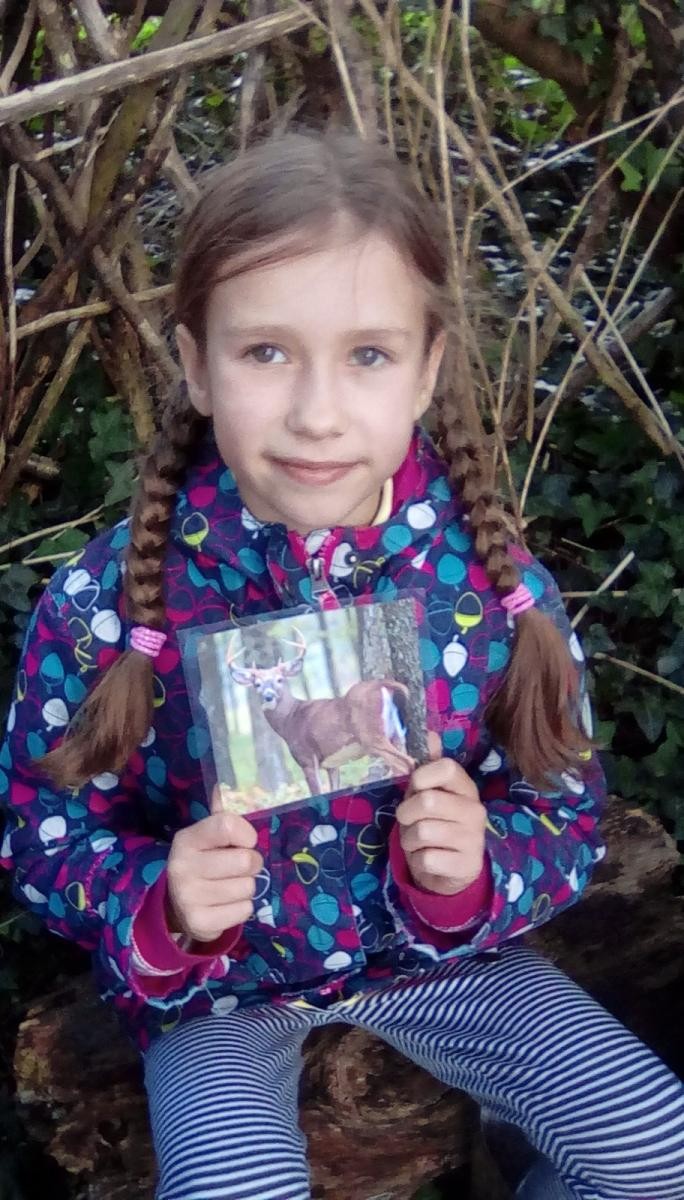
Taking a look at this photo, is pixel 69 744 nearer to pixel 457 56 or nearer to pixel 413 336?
pixel 413 336

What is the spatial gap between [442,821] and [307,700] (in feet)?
0.78

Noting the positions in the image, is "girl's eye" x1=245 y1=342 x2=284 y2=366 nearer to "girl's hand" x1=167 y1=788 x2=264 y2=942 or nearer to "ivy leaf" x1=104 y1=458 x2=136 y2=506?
"girl's hand" x1=167 y1=788 x2=264 y2=942

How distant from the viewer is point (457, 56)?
92.6 inches

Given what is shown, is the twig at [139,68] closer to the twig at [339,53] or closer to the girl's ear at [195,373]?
the twig at [339,53]

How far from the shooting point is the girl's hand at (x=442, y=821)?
55.4 inches

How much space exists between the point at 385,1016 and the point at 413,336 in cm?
101

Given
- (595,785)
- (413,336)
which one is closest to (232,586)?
(413,336)

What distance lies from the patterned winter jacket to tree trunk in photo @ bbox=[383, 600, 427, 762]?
8cm

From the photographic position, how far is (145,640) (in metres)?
1.53

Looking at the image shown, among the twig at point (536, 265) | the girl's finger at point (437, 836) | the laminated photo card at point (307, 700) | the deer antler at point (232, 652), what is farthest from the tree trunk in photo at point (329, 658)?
→ the twig at point (536, 265)

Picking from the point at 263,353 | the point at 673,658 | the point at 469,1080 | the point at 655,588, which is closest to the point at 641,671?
the point at 673,658

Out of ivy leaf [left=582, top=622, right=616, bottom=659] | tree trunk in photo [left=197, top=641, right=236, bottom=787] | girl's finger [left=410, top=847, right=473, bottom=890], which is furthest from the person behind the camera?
ivy leaf [left=582, top=622, right=616, bottom=659]

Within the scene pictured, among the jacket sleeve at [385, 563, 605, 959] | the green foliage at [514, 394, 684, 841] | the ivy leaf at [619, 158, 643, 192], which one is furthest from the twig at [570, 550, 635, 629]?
the ivy leaf at [619, 158, 643, 192]

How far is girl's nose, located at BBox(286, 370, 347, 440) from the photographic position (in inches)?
52.7
